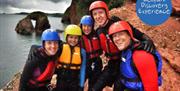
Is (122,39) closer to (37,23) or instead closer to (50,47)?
(50,47)

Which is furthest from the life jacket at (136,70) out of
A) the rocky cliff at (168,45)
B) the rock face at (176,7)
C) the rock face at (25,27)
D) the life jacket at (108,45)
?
the rock face at (25,27)

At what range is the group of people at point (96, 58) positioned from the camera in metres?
4.80

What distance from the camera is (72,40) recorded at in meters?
6.59

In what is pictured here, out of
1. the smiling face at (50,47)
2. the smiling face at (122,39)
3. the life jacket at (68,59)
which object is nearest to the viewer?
the smiling face at (122,39)

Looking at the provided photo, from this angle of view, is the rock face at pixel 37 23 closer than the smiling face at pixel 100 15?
No

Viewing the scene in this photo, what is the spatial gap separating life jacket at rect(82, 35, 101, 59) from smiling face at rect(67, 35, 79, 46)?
689mm

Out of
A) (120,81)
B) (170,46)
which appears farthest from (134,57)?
(170,46)

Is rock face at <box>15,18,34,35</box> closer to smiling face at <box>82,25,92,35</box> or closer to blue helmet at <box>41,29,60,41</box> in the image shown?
smiling face at <box>82,25,92,35</box>

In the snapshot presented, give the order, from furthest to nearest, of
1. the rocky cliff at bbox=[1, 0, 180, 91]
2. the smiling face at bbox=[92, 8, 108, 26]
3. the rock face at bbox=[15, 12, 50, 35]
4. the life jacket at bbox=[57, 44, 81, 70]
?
1. the rock face at bbox=[15, 12, 50, 35]
2. the rocky cliff at bbox=[1, 0, 180, 91]
3. the life jacket at bbox=[57, 44, 81, 70]
4. the smiling face at bbox=[92, 8, 108, 26]

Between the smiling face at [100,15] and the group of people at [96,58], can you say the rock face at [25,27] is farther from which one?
the smiling face at [100,15]

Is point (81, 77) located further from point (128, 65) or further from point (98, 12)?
point (128, 65)

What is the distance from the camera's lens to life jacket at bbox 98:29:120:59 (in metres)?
6.14

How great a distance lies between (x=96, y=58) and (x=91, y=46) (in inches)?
11.4

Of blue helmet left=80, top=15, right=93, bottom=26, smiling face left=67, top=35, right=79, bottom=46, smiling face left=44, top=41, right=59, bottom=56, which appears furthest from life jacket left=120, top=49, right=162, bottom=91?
blue helmet left=80, top=15, right=93, bottom=26
